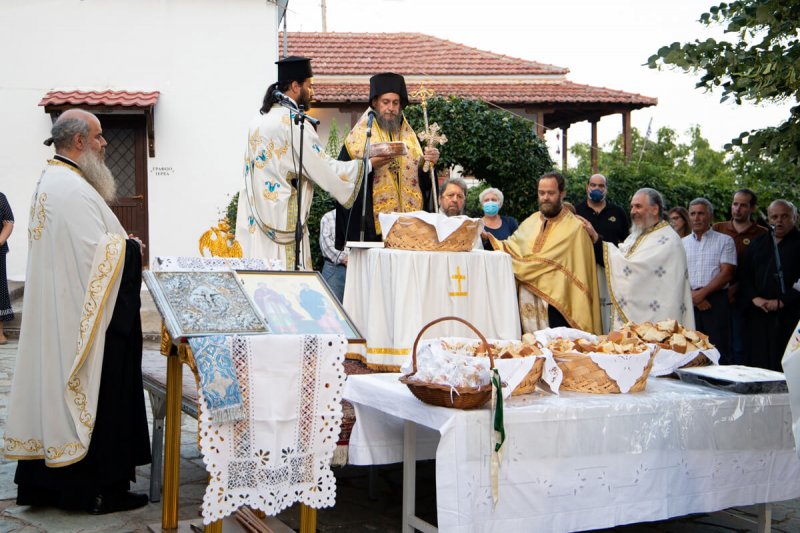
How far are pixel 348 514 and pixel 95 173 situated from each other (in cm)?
231

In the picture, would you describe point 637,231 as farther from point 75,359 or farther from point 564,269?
point 75,359

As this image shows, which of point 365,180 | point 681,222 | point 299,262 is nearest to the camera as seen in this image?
point 299,262

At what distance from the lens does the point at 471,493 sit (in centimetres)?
356

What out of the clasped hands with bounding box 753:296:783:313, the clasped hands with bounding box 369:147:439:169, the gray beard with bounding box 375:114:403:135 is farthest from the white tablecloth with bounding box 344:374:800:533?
the clasped hands with bounding box 753:296:783:313

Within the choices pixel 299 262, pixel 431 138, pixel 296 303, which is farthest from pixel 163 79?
pixel 296 303

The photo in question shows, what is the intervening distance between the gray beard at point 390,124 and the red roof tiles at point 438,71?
36.6 feet

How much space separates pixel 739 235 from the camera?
8398 mm

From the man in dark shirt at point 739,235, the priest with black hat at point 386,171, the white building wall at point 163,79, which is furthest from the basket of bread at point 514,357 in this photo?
the white building wall at point 163,79

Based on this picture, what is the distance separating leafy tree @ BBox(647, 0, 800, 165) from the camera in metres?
5.31

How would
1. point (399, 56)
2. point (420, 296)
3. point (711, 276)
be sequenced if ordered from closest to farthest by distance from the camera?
point (420, 296), point (711, 276), point (399, 56)

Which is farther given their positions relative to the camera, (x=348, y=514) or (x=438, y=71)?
(x=438, y=71)

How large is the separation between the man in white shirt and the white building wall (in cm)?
815

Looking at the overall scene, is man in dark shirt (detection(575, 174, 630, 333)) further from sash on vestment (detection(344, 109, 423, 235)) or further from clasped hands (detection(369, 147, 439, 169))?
clasped hands (detection(369, 147, 439, 169))

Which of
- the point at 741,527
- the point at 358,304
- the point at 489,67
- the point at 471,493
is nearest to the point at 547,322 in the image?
the point at 358,304
